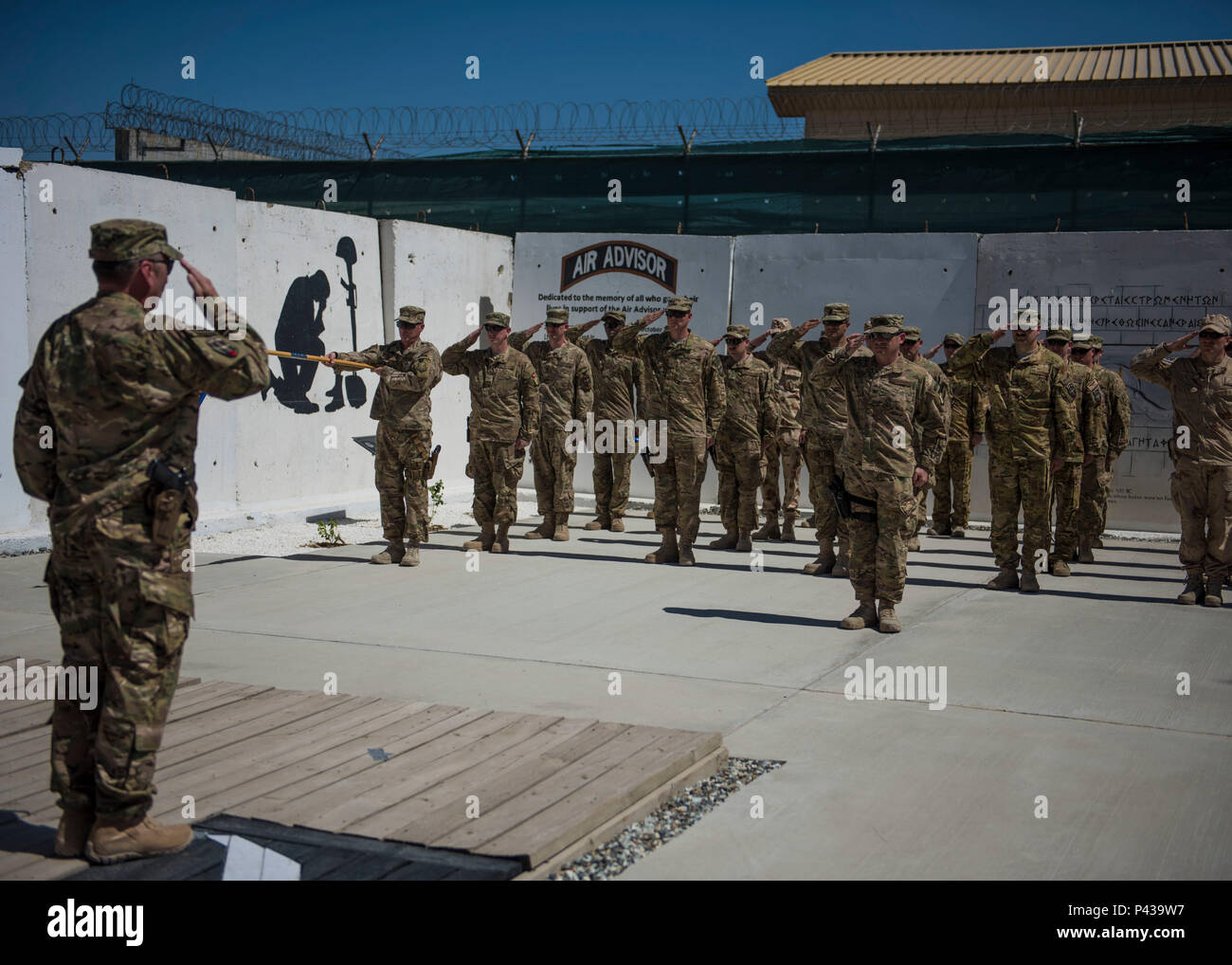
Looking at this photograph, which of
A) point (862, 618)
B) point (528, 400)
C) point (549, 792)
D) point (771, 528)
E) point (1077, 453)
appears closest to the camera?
point (549, 792)

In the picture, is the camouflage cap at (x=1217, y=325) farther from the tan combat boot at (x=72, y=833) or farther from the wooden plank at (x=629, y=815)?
the tan combat boot at (x=72, y=833)

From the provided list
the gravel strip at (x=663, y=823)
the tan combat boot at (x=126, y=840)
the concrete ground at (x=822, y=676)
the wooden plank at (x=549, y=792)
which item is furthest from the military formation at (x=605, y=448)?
the gravel strip at (x=663, y=823)

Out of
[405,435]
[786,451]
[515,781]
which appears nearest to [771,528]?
[786,451]

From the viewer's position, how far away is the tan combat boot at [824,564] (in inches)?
383

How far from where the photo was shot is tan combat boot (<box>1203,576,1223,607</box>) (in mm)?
8586

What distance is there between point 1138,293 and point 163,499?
37.8 ft

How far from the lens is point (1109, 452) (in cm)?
1053

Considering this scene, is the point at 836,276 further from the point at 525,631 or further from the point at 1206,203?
the point at 525,631

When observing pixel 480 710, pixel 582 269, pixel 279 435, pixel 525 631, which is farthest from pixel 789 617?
pixel 582 269

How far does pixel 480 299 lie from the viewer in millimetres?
14938

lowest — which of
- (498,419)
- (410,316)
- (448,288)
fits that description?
(498,419)

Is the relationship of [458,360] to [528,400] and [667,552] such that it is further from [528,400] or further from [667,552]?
[667,552]

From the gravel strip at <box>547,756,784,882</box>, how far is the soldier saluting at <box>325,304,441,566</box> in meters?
5.27

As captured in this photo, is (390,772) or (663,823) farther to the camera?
(390,772)
